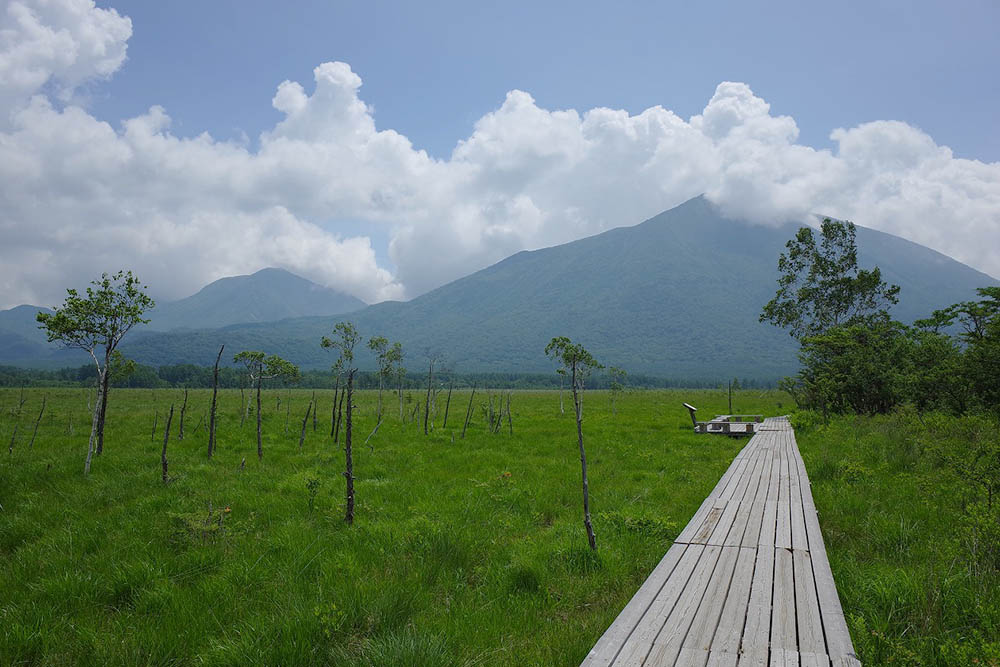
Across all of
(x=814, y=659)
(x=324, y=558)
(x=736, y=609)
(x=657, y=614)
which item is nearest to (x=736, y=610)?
(x=736, y=609)

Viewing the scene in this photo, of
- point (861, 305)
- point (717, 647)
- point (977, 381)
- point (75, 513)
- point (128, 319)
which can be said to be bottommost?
point (75, 513)

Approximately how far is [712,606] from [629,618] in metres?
0.90

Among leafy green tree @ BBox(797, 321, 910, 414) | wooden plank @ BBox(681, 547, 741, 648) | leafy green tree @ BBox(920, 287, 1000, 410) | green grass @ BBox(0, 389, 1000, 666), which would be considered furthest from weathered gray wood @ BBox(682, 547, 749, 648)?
leafy green tree @ BBox(797, 321, 910, 414)

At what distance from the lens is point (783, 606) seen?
4406 mm

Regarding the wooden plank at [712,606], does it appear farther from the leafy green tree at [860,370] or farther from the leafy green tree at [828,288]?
the leafy green tree at [828,288]

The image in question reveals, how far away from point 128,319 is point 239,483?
8033 millimetres

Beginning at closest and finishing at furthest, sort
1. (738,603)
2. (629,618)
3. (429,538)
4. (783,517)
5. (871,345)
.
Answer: (629,618) → (738,603) → (429,538) → (783,517) → (871,345)

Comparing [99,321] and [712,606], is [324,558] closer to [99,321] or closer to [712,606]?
[712,606]

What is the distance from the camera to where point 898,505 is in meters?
8.05

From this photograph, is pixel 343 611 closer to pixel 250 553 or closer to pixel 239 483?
pixel 250 553

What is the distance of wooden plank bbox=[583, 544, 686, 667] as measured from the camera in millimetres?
3633

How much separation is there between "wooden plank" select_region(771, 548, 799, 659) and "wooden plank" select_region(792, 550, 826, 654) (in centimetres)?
5

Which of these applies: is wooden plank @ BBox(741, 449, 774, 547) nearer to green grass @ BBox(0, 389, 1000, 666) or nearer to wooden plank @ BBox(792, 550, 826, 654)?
wooden plank @ BBox(792, 550, 826, 654)

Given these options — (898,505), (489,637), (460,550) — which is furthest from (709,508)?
(489,637)
